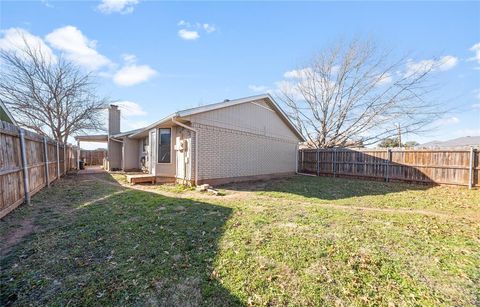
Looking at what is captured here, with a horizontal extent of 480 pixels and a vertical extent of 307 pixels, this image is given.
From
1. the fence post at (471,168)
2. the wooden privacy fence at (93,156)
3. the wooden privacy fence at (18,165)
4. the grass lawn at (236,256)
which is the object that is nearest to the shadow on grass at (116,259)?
the grass lawn at (236,256)

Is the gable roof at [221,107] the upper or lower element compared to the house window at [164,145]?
upper

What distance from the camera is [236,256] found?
3123 millimetres

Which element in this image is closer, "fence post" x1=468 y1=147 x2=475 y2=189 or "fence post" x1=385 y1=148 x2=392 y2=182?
"fence post" x1=468 y1=147 x2=475 y2=189

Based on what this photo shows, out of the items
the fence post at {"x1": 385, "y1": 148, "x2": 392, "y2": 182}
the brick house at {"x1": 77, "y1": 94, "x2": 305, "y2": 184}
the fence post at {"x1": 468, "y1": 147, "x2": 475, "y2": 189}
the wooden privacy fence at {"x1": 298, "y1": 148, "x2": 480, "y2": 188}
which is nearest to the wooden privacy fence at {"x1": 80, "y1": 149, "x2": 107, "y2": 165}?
the brick house at {"x1": 77, "y1": 94, "x2": 305, "y2": 184}

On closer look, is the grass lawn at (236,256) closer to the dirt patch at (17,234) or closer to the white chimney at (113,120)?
the dirt patch at (17,234)

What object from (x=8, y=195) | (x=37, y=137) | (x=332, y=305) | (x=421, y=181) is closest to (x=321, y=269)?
(x=332, y=305)

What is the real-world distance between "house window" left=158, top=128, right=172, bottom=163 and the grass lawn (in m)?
4.82

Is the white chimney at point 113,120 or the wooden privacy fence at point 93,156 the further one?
the wooden privacy fence at point 93,156

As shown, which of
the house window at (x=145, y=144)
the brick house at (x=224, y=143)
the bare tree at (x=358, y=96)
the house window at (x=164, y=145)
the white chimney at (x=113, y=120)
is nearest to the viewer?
the brick house at (x=224, y=143)

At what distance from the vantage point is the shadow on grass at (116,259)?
229 cm

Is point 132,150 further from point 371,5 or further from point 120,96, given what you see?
point 371,5

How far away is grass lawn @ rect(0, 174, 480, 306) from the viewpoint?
233cm

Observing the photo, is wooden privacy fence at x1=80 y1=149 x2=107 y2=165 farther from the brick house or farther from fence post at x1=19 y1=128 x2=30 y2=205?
fence post at x1=19 y1=128 x2=30 y2=205

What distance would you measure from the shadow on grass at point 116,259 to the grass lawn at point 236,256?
16 mm
